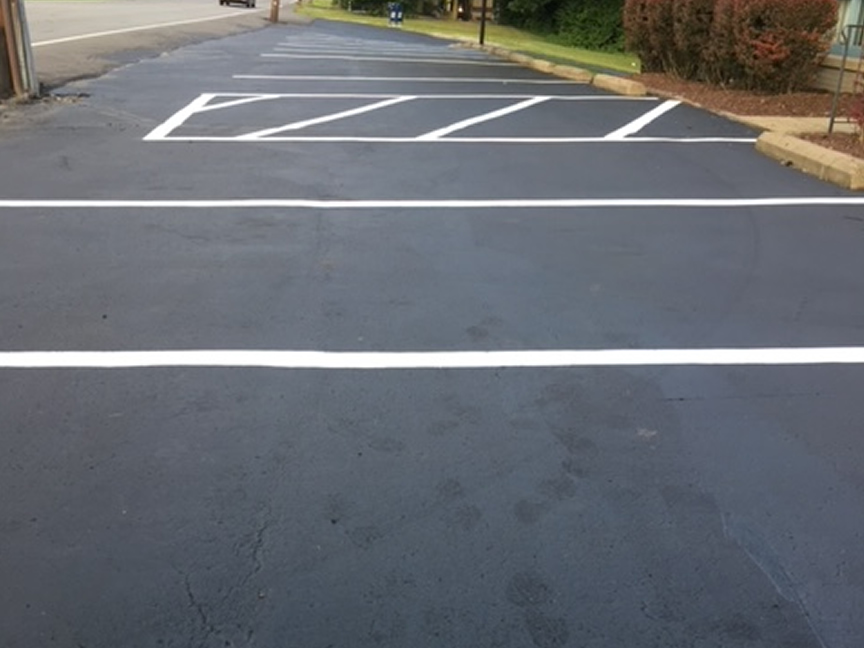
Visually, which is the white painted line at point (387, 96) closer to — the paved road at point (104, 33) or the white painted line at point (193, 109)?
the white painted line at point (193, 109)

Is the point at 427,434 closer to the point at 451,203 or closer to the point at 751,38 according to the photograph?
the point at 451,203

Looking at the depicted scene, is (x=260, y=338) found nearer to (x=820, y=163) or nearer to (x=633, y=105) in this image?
(x=820, y=163)

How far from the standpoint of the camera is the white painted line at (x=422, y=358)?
14.8 feet

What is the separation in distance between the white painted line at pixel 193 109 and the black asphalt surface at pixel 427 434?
2.69 m

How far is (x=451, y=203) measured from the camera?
305 inches

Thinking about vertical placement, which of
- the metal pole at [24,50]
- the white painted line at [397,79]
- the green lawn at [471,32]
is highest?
the metal pole at [24,50]

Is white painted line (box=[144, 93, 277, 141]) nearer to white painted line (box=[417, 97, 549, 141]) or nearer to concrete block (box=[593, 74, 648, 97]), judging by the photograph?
white painted line (box=[417, 97, 549, 141])

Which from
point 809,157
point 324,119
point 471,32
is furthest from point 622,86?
point 471,32

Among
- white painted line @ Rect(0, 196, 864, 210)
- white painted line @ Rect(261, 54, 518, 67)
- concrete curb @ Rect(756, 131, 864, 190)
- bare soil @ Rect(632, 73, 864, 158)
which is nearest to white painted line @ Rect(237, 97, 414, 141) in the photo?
white painted line @ Rect(0, 196, 864, 210)

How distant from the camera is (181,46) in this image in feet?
75.3

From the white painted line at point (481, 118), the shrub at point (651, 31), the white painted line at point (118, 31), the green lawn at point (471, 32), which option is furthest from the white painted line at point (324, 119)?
the green lawn at point (471, 32)

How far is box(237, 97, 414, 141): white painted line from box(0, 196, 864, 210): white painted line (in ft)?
10.3

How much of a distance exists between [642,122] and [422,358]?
877 centimetres

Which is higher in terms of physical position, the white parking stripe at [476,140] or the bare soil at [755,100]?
Result: the bare soil at [755,100]
